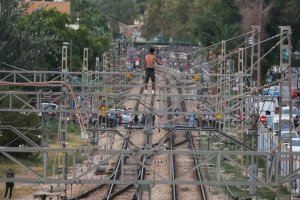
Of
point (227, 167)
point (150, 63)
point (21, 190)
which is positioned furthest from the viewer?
point (227, 167)

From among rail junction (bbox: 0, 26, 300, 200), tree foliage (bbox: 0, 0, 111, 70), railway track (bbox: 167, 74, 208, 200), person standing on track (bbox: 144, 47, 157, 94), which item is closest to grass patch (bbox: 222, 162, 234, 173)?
rail junction (bbox: 0, 26, 300, 200)

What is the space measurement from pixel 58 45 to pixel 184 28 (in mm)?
53386

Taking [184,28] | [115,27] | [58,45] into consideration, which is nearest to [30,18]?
[58,45]

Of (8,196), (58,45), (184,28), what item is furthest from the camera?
(184,28)

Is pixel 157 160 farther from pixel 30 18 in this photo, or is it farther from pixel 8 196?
pixel 30 18

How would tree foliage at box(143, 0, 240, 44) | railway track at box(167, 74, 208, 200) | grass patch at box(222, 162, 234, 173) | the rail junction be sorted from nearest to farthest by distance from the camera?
the rail junction
railway track at box(167, 74, 208, 200)
grass patch at box(222, 162, 234, 173)
tree foliage at box(143, 0, 240, 44)

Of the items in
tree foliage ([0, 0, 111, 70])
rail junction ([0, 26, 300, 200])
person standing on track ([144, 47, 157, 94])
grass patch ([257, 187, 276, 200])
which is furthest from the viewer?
tree foliage ([0, 0, 111, 70])

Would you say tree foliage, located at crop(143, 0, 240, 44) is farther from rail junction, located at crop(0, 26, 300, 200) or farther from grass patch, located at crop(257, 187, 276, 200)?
grass patch, located at crop(257, 187, 276, 200)

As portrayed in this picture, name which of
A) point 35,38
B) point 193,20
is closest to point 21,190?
point 35,38

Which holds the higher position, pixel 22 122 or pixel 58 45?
pixel 58 45

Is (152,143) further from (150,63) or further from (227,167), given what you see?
(150,63)

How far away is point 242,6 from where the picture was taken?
199 feet

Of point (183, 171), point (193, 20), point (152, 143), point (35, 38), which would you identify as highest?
point (193, 20)

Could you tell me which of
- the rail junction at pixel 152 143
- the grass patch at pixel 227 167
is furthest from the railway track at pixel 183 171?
the grass patch at pixel 227 167
